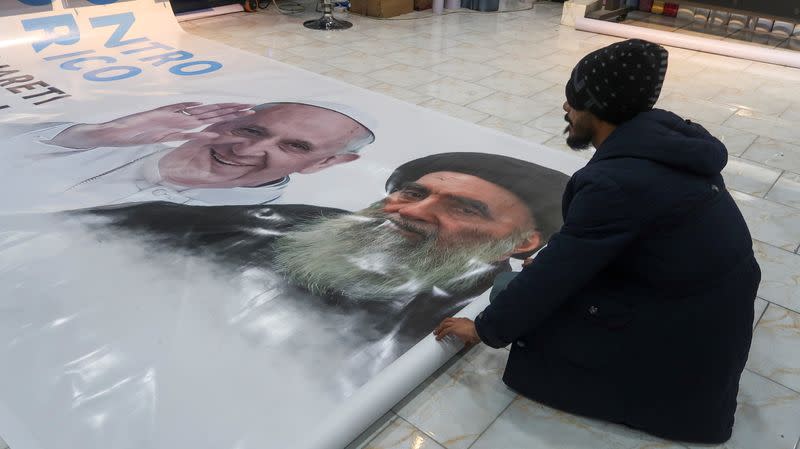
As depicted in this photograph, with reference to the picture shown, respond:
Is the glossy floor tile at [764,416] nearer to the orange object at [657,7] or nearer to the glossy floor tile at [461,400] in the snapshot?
the glossy floor tile at [461,400]

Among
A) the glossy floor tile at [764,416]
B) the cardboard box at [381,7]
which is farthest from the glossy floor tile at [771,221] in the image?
the cardboard box at [381,7]

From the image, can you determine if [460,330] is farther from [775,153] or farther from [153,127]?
[775,153]

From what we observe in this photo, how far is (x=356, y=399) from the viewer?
157 cm

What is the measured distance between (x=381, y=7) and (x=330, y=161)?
341cm

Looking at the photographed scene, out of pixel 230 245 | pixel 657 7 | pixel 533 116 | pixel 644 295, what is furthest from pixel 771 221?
pixel 657 7

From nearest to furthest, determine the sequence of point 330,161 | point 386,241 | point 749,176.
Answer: point 386,241 → point 330,161 → point 749,176

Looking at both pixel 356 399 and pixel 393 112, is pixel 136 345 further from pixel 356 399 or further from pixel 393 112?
pixel 393 112

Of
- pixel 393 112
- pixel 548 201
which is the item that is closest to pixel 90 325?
pixel 548 201

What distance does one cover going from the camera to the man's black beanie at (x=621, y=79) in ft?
4.01

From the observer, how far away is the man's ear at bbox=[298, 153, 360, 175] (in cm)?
267

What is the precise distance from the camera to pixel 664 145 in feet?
4.01

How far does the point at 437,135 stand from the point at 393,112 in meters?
0.38

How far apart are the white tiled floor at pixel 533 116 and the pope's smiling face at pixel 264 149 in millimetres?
797

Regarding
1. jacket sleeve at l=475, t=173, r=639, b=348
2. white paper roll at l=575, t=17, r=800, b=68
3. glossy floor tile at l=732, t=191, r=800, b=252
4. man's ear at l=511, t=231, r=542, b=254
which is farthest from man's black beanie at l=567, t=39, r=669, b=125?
white paper roll at l=575, t=17, r=800, b=68
